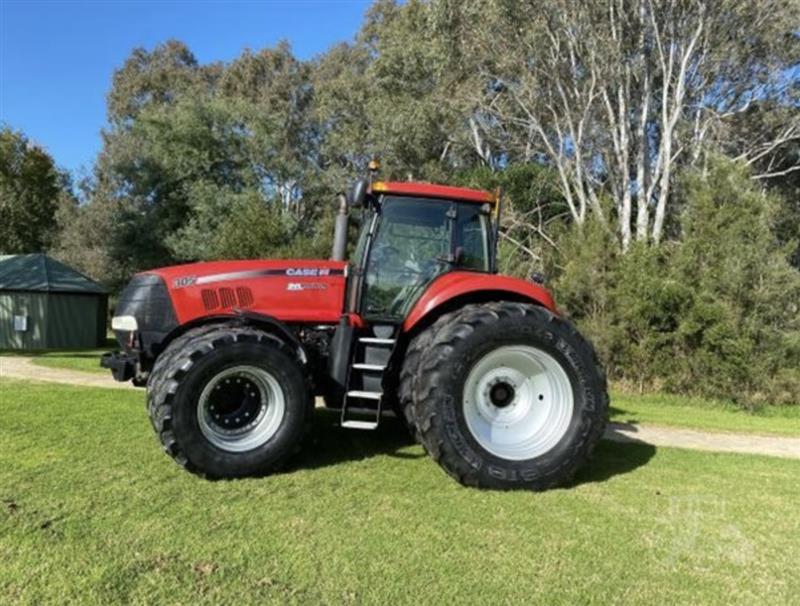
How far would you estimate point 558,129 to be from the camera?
56.7ft

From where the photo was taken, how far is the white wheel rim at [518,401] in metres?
Result: 4.91

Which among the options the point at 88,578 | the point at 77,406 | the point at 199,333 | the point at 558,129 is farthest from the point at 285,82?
the point at 88,578

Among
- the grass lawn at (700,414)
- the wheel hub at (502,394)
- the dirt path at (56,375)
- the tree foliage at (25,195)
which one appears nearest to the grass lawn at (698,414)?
the grass lawn at (700,414)

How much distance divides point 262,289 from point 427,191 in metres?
1.59

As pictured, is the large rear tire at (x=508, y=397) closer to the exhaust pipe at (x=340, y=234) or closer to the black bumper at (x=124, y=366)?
the exhaust pipe at (x=340, y=234)

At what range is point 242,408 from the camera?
16.1 feet

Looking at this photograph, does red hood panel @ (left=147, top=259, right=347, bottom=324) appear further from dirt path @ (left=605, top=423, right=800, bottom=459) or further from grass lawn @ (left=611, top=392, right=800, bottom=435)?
grass lawn @ (left=611, top=392, right=800, bottom=435)

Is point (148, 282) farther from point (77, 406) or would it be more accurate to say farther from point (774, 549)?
point (774, 549)

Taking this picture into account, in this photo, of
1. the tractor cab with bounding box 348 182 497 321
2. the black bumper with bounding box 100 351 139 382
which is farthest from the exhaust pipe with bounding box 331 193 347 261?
the black bumper with bounding box 100 351 139 382

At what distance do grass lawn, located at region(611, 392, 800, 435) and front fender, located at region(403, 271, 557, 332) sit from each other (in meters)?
3.61

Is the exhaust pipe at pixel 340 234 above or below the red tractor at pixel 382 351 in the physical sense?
above

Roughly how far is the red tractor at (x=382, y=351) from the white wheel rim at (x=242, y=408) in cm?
1

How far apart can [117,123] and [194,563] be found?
37155 mm

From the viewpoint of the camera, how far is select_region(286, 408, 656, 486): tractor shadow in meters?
5.26
